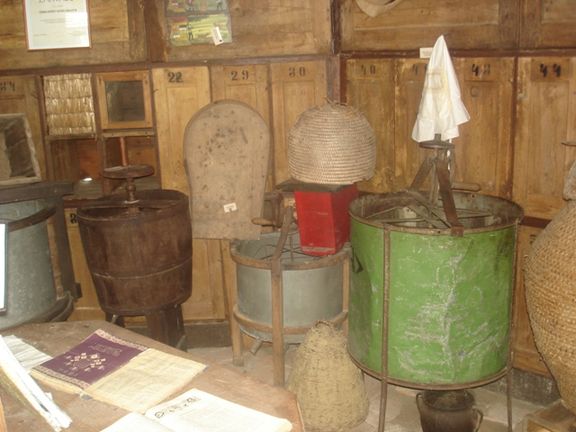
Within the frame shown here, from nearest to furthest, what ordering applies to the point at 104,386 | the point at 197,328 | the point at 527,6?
the point at 104,386
the point at 527,6
the point at 197,328

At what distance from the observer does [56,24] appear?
4234mm

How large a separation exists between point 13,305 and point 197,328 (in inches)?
53.8

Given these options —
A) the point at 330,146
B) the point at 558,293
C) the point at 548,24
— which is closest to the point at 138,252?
the point at 330,146

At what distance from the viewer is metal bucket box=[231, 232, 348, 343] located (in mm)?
3711

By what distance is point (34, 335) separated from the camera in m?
2.70

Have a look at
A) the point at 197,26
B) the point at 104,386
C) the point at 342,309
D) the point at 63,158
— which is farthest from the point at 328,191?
the point at 63,158

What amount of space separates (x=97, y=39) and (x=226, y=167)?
113 centimetres

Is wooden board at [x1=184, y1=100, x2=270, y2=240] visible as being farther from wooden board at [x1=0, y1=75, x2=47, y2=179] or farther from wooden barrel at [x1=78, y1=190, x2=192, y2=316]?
wooden board at [x1=0, y1=75, x2=47, y2=179]

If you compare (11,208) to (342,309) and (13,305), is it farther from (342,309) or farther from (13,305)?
(342,309)

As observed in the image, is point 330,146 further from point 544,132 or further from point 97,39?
point 97,39

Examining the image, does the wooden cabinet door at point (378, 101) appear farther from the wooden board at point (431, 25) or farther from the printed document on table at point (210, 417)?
the printed document on table at point (210, 417)

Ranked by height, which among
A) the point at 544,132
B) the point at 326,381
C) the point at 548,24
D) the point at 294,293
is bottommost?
the point at 326,381

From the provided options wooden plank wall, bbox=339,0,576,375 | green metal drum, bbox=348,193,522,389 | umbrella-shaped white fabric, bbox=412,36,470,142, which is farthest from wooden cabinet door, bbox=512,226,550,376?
umbrella-shaped white fabric, bbox=412,36,470,142

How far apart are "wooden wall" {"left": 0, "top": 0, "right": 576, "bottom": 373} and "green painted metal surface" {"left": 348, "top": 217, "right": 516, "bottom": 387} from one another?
665 millimetres
